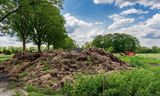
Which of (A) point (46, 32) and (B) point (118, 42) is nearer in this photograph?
(A) point (46, 32)

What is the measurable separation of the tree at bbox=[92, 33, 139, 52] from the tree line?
60.2 m

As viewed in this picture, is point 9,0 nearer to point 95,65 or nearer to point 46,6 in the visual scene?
point 46,6

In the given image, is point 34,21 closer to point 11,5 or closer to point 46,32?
point 46,32

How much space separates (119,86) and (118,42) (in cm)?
14033

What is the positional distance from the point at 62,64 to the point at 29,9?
57.9 feet

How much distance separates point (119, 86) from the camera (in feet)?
49.9

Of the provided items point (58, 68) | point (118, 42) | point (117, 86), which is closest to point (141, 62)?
point (58, 68)

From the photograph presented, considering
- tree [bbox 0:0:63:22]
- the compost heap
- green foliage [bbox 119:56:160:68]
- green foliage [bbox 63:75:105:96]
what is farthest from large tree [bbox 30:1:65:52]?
green foliage [bbox 63:75:105:96]

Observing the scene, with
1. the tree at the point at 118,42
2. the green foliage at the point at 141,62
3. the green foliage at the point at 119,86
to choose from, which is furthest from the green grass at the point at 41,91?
the tree at the point at 118,42

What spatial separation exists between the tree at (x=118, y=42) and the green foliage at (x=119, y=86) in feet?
441

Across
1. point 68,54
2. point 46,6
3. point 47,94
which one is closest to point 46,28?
point 46,6

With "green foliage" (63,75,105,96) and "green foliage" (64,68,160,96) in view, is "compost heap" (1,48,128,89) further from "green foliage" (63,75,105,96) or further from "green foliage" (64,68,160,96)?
"green foliage" (64,68,160,96)

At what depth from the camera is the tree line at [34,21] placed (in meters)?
43.5

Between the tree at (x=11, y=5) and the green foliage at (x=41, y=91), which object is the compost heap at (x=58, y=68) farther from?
the tree at (x=11, y=5)
